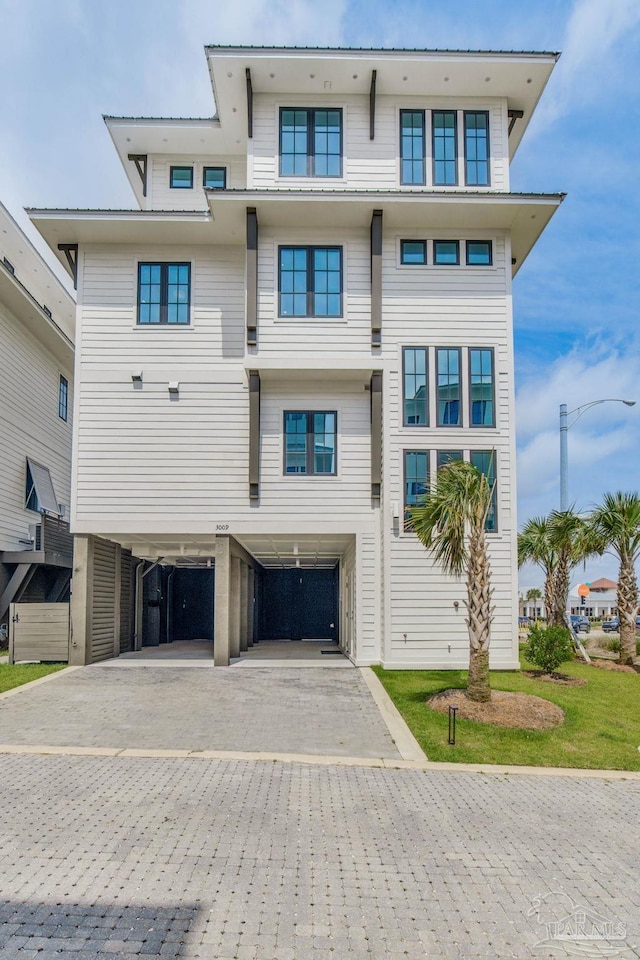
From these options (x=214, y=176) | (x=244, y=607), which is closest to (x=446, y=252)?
(x=214, y=176)

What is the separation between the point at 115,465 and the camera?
50.8 feet

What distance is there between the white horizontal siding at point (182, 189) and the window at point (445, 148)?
5.75 metres

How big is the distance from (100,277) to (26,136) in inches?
183

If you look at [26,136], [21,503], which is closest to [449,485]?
[26,136]

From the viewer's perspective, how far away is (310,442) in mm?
15688

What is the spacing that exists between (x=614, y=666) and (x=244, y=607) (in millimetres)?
10569

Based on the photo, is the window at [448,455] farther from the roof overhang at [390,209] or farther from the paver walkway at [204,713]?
the roof overhang at [390,209]

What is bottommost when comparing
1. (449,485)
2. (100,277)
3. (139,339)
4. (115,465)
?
(449,485)

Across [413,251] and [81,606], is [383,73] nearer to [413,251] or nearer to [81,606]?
[413,251]

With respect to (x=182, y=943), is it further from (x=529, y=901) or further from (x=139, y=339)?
(x=139, y=339)

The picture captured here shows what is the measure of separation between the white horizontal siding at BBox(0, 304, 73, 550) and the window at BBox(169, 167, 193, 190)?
23.6 ft

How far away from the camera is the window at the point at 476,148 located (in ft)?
52.7

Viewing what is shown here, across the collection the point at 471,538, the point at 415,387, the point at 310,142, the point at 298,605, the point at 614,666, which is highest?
the point at 310,142

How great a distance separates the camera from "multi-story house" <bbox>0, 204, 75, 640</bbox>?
67.2 feet
